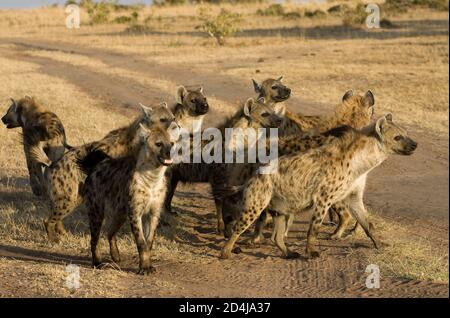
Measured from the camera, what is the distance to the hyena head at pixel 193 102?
9383 millimetres

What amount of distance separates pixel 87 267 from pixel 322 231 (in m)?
2.44

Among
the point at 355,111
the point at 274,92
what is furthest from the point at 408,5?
the point at 355,111

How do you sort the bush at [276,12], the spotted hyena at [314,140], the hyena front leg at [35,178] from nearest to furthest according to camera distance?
1. the spotted hyena at [314,140]
2. the hyena front leg at [35,178]
3. the bush at [276,12]

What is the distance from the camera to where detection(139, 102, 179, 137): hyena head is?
7.38 m

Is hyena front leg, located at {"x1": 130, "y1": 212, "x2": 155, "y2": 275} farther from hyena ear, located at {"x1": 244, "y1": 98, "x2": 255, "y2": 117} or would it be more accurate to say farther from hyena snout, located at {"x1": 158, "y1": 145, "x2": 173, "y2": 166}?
hyena ear, located at {"x1": 244, "y1": 98, "x2": 255, "y2": 117}

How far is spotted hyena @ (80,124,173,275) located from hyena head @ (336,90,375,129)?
217 cm

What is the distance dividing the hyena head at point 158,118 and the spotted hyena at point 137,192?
0.29m

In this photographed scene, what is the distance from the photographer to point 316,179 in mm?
7414

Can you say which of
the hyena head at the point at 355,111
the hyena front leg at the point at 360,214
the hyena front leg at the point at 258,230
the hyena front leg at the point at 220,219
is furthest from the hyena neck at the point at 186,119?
the hyena front leg at the point at 360,214

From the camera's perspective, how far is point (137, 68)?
2344cm

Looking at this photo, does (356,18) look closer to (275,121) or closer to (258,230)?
(275,121)

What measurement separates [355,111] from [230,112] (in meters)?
7.17

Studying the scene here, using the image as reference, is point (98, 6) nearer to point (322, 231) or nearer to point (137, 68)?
point (137, 68)

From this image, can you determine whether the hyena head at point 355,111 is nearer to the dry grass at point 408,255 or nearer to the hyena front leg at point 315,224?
the dry grass at point 408,255
